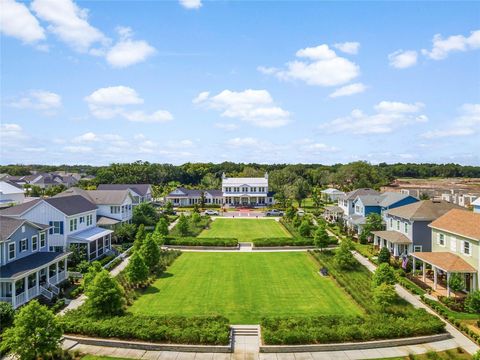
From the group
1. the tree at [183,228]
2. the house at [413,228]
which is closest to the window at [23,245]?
the tree at [183,228]

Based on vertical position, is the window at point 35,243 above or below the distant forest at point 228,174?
below

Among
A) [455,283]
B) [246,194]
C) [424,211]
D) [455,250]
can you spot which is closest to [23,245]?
[455,283]

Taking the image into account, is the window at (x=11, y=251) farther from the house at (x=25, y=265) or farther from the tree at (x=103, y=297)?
the tree at (x=103, y=297)

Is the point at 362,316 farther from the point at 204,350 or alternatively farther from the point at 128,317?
the point at 128,317

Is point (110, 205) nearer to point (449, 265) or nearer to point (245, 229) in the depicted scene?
point (245, 229)

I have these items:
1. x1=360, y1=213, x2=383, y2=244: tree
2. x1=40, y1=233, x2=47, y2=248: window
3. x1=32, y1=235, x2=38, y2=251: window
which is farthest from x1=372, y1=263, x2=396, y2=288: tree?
x1=40, y1=233, x2=47, y2=248: window

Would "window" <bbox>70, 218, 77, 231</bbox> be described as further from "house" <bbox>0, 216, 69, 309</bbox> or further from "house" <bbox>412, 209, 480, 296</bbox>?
"house" <bbox>412, 209, 480, 296</bbox>
